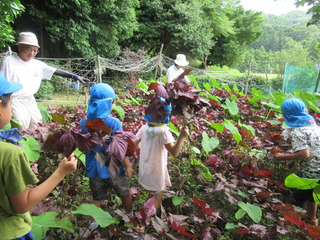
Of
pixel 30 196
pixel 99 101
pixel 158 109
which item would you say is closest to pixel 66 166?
pixel 30 196

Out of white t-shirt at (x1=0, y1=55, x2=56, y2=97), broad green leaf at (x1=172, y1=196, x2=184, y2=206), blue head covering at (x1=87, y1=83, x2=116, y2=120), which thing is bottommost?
broad green leaf at (x1=172, y1=196, x2=184, y2=206)

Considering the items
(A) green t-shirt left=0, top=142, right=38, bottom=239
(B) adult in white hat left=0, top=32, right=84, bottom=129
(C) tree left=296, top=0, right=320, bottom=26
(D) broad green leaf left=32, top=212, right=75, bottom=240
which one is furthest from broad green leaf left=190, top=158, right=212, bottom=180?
(C) tree left=296, top=0, right=320, bottom=26

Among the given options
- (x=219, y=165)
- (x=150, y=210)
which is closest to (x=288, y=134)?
(x=219, y=165)

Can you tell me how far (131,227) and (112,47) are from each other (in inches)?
465

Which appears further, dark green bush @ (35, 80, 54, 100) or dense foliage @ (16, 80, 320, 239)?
dark green bush @ (35, 80, 54, 100)

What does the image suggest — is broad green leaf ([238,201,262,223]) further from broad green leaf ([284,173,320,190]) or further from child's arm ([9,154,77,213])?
child's arm ([9,154,77,213])

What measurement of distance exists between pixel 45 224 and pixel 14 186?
0.45 metres

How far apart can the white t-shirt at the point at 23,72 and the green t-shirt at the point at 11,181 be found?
2.14 meters

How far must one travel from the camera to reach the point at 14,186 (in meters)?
1.01

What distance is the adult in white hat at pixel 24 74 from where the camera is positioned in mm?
2777

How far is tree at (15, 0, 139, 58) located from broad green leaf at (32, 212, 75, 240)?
960 centimetres

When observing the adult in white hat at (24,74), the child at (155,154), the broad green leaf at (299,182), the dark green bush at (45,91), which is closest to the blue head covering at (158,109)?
the child at (155,154)

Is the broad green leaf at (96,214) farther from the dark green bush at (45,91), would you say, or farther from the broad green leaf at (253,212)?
the dark green bush at (45,91)

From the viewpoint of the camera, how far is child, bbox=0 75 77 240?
1.00 m
